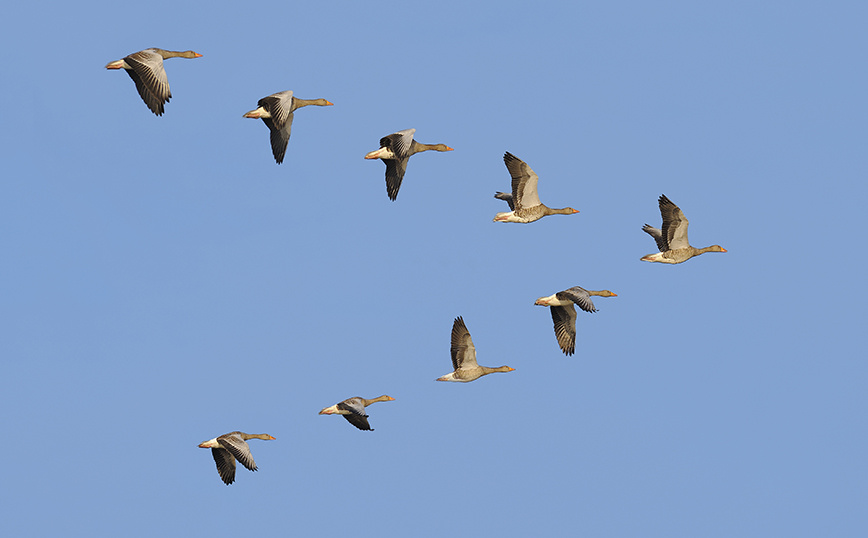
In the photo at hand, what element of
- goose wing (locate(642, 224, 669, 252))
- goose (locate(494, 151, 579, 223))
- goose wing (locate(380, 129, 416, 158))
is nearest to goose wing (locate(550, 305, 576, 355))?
goose (locate(494, 151, 579, 223))

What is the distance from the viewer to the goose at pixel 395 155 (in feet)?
131

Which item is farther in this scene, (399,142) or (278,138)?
(278,138)

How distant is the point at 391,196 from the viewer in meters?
40.8

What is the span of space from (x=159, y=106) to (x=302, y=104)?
9.75 m

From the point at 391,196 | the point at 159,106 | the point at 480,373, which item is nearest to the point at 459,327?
the point at 480,373

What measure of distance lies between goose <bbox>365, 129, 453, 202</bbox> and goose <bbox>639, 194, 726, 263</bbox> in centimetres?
853

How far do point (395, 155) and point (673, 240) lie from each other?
9788mm

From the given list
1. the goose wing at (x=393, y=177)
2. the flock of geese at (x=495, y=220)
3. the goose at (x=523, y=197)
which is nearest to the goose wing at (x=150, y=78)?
the flock of geese at (x=495, y=220)

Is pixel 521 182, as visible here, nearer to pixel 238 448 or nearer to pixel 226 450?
pixel 238 448

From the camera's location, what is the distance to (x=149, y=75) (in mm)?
33688

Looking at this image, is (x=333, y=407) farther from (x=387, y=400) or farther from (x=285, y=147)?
(x=285, y=147)

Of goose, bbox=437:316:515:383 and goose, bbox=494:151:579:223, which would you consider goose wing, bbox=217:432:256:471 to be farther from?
goose, bbox=494:151:579:223

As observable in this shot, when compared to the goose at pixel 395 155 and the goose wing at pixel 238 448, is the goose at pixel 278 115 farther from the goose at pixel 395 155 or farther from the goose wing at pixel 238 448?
the goose wing at pixel 238 448

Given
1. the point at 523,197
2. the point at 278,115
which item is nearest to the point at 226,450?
the point at 278,115
